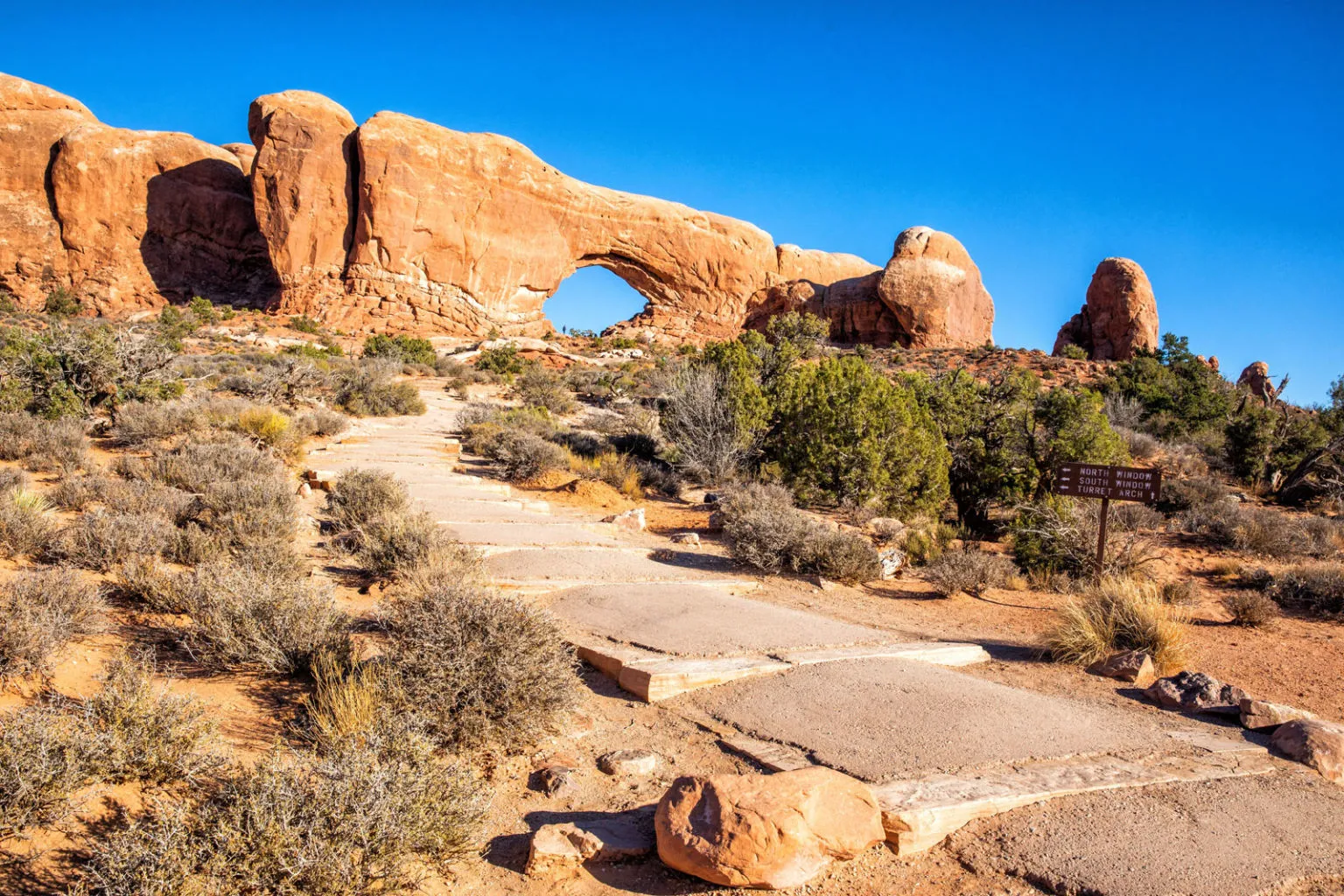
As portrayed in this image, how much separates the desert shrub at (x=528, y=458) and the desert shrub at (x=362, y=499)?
404 cm

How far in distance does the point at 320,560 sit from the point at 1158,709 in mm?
7033

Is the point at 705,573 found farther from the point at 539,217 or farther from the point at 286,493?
the point at 539,217

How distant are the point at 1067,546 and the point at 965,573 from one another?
75.4 inches

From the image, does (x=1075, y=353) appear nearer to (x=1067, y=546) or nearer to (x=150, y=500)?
(x=1067, y=546)

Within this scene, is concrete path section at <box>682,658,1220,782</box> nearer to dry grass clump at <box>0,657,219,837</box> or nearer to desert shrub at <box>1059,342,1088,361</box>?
dry grass clump at <box>0,657,219,837</box>

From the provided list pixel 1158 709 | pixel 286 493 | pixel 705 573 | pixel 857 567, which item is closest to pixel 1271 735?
pixel 1158 709

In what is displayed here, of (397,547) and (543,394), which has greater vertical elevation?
(543,394)

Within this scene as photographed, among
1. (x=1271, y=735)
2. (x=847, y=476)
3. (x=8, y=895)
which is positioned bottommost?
(x=8, y=895)

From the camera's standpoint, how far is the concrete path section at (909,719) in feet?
13.0

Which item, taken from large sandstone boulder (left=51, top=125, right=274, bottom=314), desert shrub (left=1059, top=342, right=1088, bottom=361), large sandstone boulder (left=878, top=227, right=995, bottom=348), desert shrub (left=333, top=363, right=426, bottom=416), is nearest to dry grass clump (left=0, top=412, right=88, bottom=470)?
desert shrub (left=333, top=363, right=426, bottom=416)

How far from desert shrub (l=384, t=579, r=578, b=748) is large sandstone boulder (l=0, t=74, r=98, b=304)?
4676 centimetres

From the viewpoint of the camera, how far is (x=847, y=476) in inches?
488

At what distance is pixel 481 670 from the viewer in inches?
162

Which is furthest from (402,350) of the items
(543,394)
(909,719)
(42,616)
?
(909,719)
